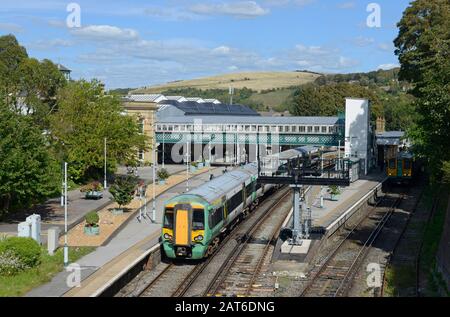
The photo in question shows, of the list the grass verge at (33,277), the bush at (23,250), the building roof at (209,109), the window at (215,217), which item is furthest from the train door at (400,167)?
the building roof at (209,109)

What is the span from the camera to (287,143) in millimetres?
75188

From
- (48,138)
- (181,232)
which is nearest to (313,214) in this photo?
(181,232)

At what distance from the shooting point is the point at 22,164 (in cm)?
3253

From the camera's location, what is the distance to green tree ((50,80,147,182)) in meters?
49.0

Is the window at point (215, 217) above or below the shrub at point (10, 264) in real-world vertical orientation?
above

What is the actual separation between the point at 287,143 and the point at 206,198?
161 feet

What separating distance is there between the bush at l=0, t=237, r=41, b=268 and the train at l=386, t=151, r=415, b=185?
129ft

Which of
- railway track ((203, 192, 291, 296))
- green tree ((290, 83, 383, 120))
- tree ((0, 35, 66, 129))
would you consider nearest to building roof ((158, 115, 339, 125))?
tree ((0, 35, 66, 129))

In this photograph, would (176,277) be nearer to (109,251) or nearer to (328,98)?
(109,251)

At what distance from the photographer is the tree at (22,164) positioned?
32.1 meters

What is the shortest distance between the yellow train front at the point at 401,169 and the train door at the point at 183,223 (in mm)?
34689

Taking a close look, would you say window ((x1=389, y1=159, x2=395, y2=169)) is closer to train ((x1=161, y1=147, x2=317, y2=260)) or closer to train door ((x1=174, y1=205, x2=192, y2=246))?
train ((x1=161, y1=147, x2=317, y2=260))

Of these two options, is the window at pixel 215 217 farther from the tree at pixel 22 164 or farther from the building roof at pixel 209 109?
the building roof at pixel 209 109

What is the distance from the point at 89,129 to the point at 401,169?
27.4 meters
